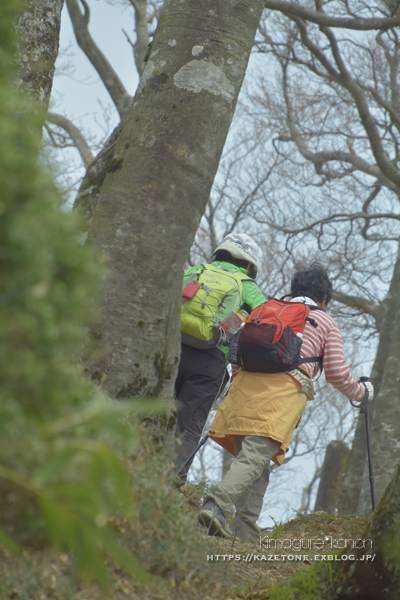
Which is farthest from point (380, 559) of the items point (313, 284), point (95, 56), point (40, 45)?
point (95, 56)

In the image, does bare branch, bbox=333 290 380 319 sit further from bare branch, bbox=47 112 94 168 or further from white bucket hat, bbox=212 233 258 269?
bare branch, bbox=47 112 94 168

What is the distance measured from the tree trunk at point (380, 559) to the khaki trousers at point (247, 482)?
1.38 m

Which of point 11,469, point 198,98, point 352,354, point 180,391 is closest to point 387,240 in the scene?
point 352,354

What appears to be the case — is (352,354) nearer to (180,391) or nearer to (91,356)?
(180,391)

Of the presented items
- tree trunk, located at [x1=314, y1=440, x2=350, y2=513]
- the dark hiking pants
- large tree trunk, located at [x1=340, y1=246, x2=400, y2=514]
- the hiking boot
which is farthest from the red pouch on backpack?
tree trunk, located at [x1=314, y1=440, x2=350, y2=513]

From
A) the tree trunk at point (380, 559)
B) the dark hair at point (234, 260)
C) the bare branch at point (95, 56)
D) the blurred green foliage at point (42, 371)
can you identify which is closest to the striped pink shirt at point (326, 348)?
the dark hair at point (234, 260)

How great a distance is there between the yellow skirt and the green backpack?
382 mm

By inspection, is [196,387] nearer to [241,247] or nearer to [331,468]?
[241,247]

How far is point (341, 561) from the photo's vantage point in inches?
79.7

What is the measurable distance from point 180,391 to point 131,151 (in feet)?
6.85

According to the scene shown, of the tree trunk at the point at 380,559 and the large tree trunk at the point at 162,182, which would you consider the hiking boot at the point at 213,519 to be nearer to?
the large tree trunk at the point at 162,182

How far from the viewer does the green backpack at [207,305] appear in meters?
3.81

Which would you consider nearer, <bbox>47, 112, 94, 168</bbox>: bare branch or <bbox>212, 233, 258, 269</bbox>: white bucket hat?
<bbox>212, 233, 258, 269</bbox>: white bucket hat

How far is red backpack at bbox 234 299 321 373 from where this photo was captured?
354 centimetres
